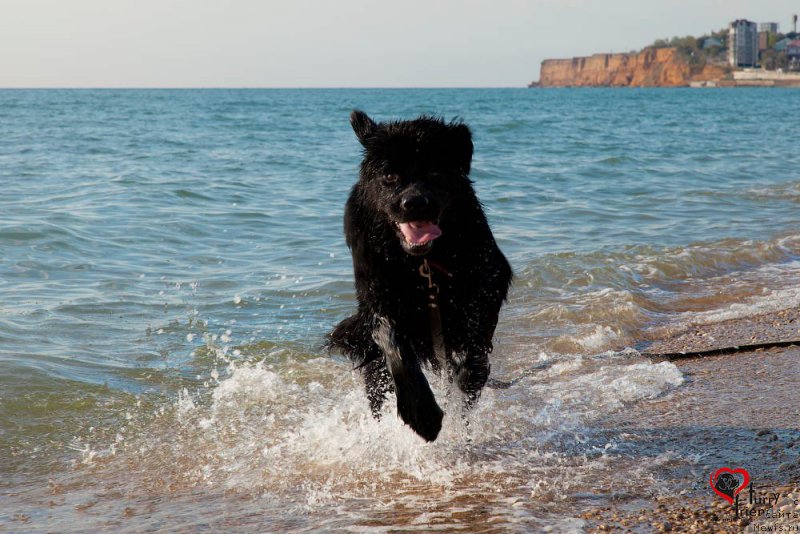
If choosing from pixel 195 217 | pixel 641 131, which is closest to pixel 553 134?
pixel 641 131

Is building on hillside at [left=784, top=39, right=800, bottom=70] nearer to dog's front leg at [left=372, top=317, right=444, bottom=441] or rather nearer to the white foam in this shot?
the white foam

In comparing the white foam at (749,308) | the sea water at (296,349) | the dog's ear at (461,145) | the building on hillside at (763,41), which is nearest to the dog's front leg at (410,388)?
the sea water at (296,349)

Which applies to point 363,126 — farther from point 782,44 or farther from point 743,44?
point 782,44

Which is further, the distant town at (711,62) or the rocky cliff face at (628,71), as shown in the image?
the rocky cliff face at (628,71)

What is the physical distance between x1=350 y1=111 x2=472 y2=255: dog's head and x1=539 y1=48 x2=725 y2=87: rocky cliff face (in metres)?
147

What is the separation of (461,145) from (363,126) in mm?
476

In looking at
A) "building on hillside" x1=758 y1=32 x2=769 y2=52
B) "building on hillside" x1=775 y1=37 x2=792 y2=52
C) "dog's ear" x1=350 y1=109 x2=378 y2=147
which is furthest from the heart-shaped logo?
"building on hillside" x1=758 y1=32 x2=769 y2=52

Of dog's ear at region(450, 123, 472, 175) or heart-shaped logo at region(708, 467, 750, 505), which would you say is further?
dog's ear at region(450, 123, 472, 175)

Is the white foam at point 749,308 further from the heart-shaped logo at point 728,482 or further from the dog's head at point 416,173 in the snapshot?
the dog's head at point 416,173

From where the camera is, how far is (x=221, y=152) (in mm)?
21406

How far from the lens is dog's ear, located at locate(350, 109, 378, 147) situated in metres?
4.14

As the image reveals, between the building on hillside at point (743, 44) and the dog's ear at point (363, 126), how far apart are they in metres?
150

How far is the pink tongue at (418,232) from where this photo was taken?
3.84 meters

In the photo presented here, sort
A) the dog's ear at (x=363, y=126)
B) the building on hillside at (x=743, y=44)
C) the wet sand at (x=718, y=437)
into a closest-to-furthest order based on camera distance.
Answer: the wet sand at (x=718, y=437) < the dog's ear at (x=363, y=126) < the building on hillside at (x=743, y=44)
